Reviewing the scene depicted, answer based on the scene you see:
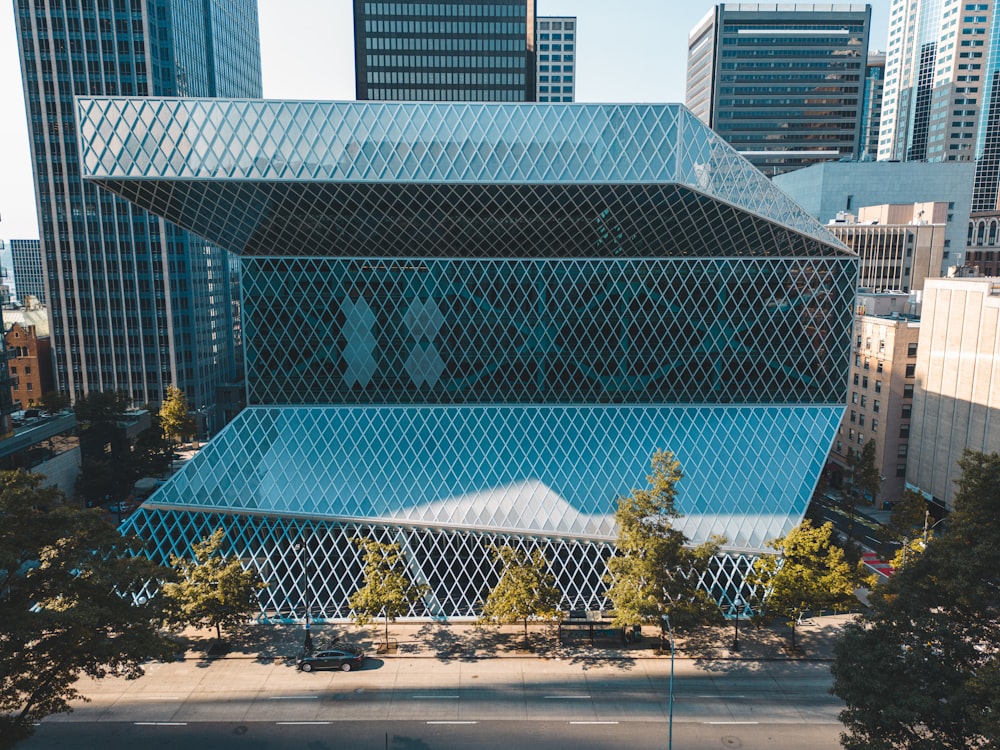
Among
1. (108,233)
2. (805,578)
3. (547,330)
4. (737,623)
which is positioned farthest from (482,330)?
(108,233)

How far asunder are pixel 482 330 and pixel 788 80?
541ft

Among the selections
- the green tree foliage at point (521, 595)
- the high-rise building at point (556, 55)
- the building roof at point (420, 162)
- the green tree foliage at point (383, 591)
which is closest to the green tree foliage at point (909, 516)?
the building roof at point (420, 162)

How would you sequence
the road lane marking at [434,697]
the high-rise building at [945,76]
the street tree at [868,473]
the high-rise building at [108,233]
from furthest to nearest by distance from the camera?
the high-rise building at [945,76] < the high-rise building at [108,233] < the street tree at [868,473] < the road lane marking at [434,697]

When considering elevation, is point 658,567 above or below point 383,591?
above

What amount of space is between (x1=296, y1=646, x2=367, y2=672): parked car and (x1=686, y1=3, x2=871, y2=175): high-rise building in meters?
169

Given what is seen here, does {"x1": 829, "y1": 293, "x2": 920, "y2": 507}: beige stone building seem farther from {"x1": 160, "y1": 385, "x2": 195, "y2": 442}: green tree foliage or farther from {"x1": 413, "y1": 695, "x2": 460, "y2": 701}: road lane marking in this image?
{"x1": 160, "y1": 385, "x2": 195, "y2": 442}: green tree foliage

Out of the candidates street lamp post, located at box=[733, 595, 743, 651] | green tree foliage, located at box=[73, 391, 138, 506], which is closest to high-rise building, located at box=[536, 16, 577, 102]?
green tree foliage, located at box=[73, 391, 138, 506]

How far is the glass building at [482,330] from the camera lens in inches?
1628

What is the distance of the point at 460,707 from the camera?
31.4 meters

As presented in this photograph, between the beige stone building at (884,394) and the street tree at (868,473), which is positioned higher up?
the beige stone building at (884,394)

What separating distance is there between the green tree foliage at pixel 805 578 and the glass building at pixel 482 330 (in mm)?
5404

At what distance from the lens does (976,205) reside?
17900cm

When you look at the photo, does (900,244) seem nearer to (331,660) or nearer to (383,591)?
(383,591)

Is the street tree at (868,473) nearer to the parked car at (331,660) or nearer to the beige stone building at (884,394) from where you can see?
the beige stone building at (884,394)
